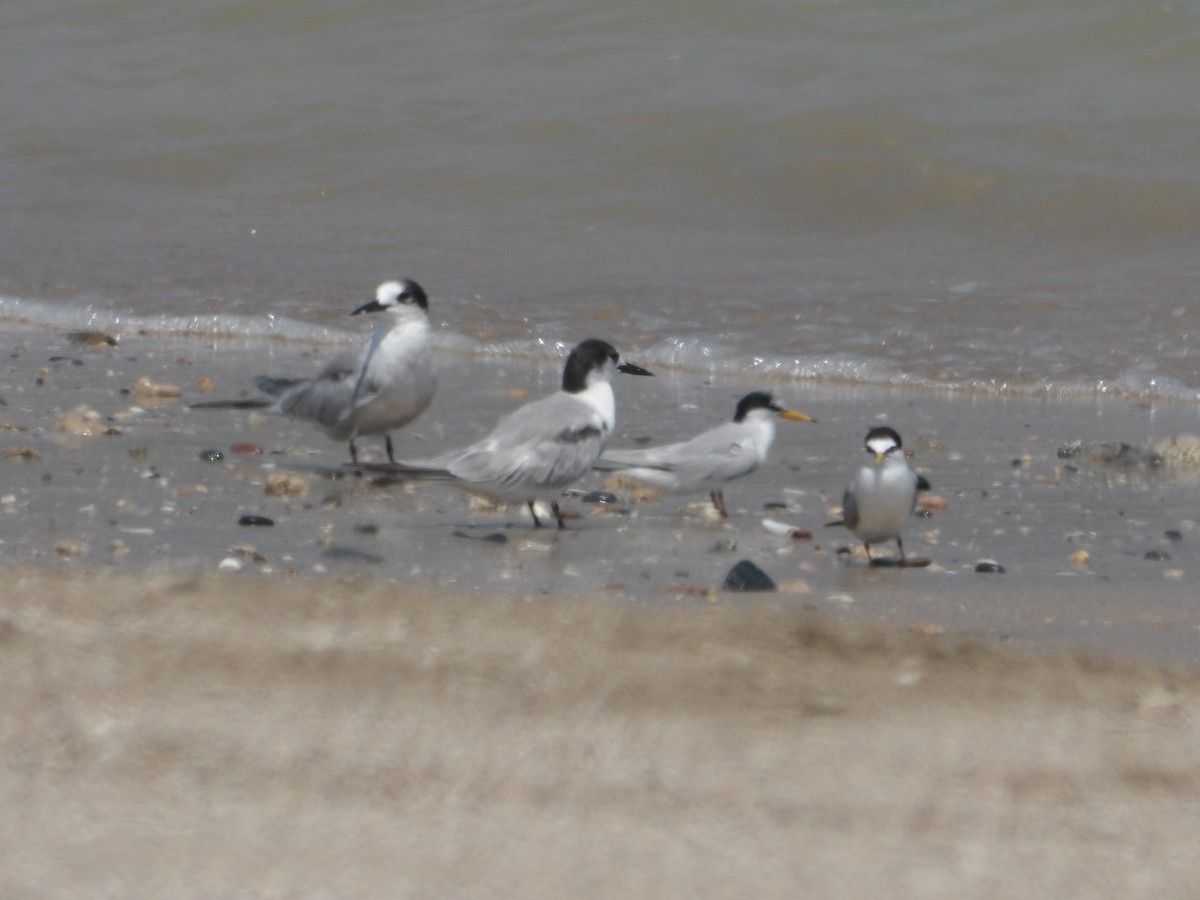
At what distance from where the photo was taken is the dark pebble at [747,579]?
3.76 metres

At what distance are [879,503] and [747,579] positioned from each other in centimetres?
59

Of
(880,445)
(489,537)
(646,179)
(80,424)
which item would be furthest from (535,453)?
(646,179)

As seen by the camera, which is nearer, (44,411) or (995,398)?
(44,411)

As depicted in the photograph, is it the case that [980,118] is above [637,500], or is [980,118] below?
above

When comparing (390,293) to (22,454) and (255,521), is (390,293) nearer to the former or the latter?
(22,454)

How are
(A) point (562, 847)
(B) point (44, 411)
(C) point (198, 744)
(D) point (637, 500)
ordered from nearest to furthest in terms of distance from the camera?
(A) point (562, 847), (C) point (198, 744), (D) point (637, 500), (B) point (44, 411)

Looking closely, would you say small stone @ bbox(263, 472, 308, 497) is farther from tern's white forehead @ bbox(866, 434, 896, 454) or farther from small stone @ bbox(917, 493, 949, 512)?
small stone @ bbox(917, 493, 949, 512)

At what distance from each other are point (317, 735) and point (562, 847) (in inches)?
16.0

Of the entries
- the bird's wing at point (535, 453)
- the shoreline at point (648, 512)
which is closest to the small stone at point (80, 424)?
the shoreline at point (648, 512)

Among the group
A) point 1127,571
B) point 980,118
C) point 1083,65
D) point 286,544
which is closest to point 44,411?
point 286,544

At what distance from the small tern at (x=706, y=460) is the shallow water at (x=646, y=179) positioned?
2050mm

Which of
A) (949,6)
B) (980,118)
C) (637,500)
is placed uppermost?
(949,6)

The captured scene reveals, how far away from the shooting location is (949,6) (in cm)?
1203

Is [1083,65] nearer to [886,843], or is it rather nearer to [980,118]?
[980,118]
